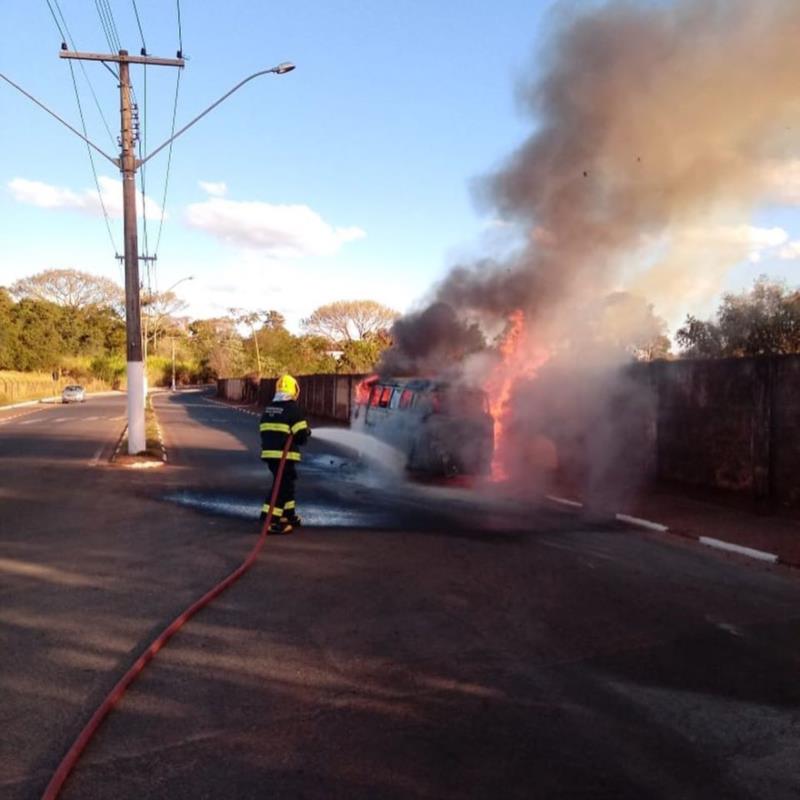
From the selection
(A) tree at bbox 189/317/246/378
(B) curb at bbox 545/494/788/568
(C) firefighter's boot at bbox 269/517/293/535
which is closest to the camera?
(B) curb at bbox 545/494/788/568

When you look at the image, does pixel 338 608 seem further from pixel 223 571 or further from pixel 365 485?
pixel 365 485

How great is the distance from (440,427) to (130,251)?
→ 7.20 meters

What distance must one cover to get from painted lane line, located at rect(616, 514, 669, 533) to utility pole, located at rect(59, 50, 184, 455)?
931 cm

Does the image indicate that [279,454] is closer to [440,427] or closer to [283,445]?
[283,445]

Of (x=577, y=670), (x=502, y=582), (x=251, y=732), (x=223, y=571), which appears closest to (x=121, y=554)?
(x=223, y=571)

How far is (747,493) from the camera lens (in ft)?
31.9

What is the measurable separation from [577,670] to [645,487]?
7786mm

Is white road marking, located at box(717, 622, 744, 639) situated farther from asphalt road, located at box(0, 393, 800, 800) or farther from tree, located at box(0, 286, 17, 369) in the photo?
tree, located at box(0, 286, 17, 369)

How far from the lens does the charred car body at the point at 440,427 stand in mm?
11539

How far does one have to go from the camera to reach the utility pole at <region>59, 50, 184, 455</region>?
46.8 ft

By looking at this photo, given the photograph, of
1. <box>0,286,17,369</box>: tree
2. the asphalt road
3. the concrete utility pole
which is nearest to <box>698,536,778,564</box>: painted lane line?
the asphalt road

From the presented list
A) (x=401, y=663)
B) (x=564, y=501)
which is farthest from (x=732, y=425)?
(x=401, y=663)

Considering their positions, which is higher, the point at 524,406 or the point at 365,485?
the point at 524,406

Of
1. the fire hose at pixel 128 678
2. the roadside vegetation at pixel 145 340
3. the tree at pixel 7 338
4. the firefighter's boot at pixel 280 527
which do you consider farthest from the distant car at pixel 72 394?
the fire hose at pixel 128 678
